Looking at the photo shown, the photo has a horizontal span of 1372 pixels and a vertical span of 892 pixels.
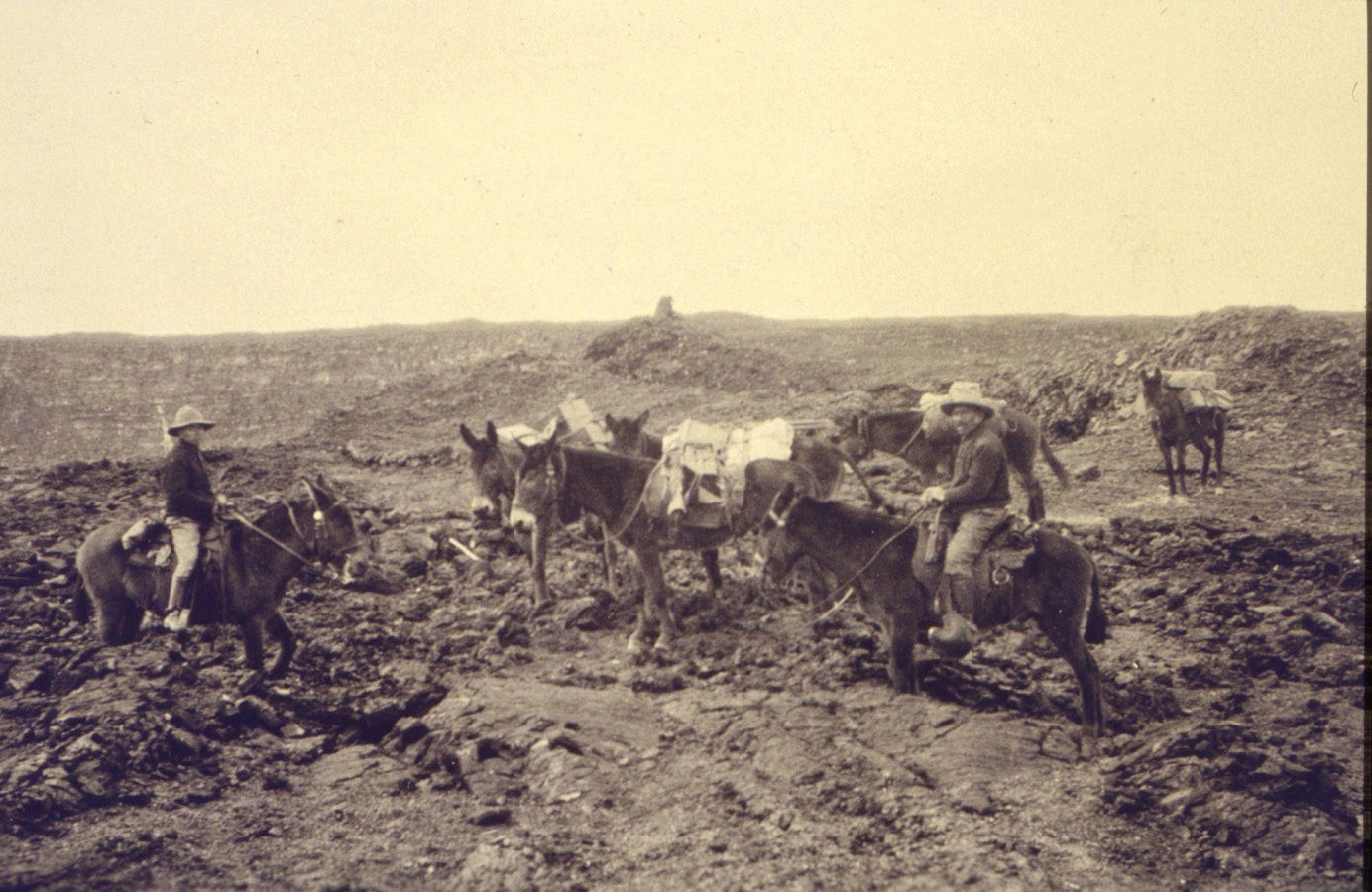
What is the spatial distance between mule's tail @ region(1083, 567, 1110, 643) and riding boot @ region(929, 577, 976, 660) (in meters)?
0.85

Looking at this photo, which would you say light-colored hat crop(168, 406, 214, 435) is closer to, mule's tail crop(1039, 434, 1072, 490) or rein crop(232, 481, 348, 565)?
rein crop(232, 481, 348, 565)

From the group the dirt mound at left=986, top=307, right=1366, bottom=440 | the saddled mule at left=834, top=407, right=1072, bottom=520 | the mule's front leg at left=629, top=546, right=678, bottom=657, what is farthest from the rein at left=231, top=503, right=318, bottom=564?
the dirt mound at left=986, top=307, right=1366, bottom=440

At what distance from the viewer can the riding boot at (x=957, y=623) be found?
596 cm

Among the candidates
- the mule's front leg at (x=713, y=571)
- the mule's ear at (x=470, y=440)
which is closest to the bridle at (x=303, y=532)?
the mule's ear at (x=470, y=440)

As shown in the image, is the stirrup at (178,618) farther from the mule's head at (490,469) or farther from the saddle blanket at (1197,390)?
the saddle blanket at (1197,390)

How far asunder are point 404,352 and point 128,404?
7.91 metres

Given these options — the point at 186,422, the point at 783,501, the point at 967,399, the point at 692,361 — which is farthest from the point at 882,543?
the point at 692,361

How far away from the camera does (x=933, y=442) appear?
10.1m

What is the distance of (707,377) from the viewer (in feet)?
70.4

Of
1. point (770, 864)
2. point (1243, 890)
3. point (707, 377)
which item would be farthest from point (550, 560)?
point (707, 377)

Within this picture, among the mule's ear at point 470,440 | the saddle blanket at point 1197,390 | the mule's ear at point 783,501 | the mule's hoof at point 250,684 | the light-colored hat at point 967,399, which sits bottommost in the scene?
the mule's hoof at point 250,684

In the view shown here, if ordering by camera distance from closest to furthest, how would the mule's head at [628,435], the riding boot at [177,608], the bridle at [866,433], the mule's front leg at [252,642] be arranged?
the riding boot at [177,608], the mule's front leg at [252,642], the bridle at [866,433], the mule's head at [628,435]

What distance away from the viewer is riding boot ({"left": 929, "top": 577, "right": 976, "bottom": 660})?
19.6 ft

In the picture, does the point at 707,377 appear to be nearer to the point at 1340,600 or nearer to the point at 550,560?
the point at 550,560
